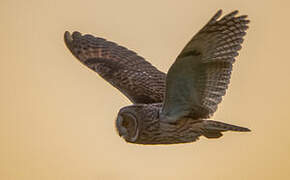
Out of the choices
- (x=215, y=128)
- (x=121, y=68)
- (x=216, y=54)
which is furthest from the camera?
(x=121, y=68)

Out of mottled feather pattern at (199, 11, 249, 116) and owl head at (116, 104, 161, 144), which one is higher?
mottled feather pattern at (199, 11, 249, 116)

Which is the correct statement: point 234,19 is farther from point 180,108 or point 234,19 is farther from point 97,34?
point 97,34

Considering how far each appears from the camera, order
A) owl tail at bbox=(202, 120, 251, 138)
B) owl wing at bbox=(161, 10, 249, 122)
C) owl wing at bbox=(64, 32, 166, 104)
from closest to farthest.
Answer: owl wing at bbox=(161, 10, 249, 122) → owl tail at bbox=(202, 120, 251, 138) → owl wing at bbox=(64, 32, 166, 104)

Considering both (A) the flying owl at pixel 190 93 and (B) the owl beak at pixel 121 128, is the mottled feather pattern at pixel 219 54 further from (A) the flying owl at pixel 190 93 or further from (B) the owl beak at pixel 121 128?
(B) the owl beak at pixel 121 128

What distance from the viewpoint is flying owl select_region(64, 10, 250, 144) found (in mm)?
1984

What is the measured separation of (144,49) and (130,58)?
46 centimetres

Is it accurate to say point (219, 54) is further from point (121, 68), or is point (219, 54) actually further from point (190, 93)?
point (121, 68)

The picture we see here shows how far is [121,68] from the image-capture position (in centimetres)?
267

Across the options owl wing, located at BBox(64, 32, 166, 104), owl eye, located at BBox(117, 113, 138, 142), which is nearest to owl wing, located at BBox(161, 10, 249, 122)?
owl eye, located at BBox(117, 113, 138, 142)

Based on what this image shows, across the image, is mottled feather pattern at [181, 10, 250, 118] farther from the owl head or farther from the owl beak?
the owl beak

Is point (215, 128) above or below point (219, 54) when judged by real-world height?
below

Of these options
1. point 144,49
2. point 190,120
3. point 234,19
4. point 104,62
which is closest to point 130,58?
point 104,62

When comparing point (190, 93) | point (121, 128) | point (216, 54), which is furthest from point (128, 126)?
point (216, 54)

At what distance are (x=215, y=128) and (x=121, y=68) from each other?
655mm
